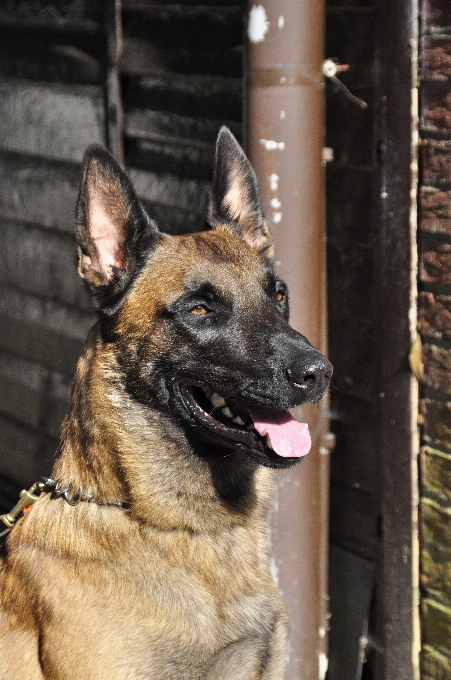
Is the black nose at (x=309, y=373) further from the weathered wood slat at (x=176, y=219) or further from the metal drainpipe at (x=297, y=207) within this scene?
the weathered wood slat at (x=176, y=219)

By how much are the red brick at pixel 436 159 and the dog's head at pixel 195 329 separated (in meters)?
0.84

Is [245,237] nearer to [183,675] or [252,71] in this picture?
[252,71]

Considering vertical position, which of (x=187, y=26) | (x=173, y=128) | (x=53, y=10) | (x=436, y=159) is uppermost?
(x=53, y=10)

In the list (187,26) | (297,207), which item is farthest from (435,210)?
(187,26)

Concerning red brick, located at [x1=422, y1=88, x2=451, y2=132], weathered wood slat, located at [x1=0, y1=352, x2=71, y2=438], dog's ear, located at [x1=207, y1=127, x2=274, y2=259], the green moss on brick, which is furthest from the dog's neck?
weathered wood slat, located at [x1=0, y1=352, x2=71, y2=438]

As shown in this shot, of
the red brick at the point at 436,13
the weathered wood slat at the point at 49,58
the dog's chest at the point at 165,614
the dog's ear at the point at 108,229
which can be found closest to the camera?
the dog's chest at the point at 165,614

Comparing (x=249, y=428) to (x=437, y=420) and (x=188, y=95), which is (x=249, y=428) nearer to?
(x=437, y=420)

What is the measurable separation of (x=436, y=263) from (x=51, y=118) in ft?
8.52

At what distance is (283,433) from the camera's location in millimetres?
2803

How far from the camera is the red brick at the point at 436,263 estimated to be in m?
3.43

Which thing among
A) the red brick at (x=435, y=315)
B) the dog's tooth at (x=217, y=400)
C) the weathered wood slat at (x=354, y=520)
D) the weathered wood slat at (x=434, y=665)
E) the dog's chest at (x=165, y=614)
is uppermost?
the red brick at (x=435, y=315)

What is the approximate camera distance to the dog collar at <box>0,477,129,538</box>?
282cm

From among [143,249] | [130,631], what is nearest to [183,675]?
[130,631]

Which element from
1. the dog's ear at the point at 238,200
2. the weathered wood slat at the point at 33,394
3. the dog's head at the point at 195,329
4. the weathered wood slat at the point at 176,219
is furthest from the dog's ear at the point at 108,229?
the weathered wood slat at the point at 33,394
